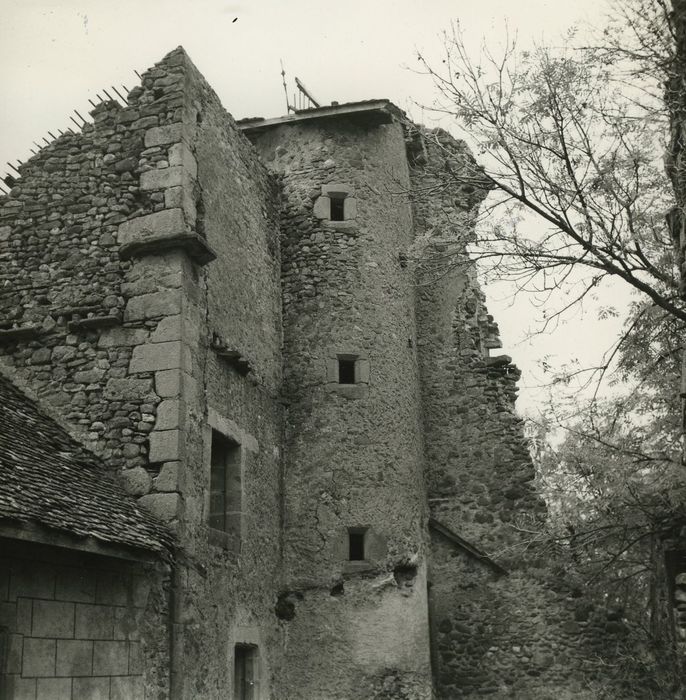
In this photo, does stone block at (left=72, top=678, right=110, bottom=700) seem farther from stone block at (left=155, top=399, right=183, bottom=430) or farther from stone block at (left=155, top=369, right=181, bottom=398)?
stone block at (left=155, top=369, right=181, bottom=398)

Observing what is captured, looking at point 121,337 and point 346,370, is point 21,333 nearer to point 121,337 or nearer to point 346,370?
point 121,337

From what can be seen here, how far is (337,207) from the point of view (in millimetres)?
13953

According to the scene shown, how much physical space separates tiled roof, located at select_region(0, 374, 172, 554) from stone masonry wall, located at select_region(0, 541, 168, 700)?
1.28 feet

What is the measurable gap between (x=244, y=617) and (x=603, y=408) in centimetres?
470

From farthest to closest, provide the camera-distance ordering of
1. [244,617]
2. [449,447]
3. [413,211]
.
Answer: [413,211] → [449,447] → [244,617]

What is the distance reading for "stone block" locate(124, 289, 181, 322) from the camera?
10.1m

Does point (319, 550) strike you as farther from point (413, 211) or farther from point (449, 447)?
point (413, 211)

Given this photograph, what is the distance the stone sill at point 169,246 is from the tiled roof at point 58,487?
188 cm

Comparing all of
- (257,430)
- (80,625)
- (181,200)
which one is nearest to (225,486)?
(257,430)

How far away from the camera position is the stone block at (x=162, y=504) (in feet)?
30.7

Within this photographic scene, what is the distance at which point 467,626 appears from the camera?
13609mm

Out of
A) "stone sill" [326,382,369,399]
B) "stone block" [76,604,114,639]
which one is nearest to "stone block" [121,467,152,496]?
"stone block" [76,604,114,639]

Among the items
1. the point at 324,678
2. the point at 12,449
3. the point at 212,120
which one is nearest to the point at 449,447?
the point at 324,678

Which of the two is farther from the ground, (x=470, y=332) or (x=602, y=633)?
(x=470, y=332)
